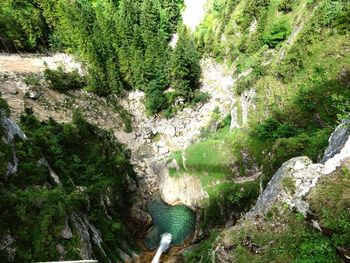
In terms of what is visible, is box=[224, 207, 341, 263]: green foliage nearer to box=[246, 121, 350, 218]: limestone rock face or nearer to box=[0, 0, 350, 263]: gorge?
box=[0, 0, 350, 263]: gorge

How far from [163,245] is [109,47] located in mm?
37667

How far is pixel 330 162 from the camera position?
16953mm

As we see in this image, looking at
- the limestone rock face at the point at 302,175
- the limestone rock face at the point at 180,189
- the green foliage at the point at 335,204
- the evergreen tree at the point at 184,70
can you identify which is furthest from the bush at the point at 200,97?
the green foliage at the point at 335,204

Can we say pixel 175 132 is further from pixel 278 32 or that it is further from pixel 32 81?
pixel 32 81

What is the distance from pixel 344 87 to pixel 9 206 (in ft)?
101

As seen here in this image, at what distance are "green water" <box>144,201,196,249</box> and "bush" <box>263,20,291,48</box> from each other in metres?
27.5

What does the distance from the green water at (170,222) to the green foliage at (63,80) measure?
25.1 metres

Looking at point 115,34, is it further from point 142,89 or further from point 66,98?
point 66,98

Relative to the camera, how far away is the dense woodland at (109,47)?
2126 inches

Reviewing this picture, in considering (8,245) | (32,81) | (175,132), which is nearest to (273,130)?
(175,132)

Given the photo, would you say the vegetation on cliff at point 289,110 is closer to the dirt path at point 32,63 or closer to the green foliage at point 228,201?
the green foliage at point 228,201

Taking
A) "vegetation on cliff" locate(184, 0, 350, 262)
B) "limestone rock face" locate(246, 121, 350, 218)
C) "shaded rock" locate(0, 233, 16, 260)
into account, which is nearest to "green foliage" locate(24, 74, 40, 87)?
"vegetation on cliff" locate(184, 0, 350, 262)

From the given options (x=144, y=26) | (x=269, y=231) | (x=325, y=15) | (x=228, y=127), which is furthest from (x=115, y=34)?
(x=269, y=231)

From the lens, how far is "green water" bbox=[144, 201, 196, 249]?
35.2m
